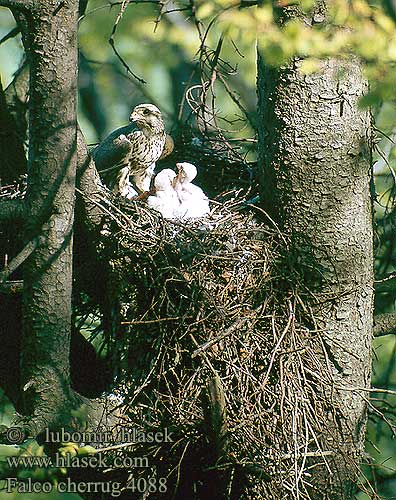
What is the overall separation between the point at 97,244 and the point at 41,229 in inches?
25.3

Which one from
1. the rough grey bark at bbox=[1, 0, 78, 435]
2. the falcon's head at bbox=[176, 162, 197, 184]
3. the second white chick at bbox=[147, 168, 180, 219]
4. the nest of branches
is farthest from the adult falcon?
the rough grey bark at bbox=[1, 0, 78, 435]

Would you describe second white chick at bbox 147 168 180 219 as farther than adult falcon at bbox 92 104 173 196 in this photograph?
No

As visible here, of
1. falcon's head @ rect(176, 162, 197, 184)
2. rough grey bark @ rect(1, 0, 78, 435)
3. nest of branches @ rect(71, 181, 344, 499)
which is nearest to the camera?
rough grey bark @ rect(1, 0, 78, 435)

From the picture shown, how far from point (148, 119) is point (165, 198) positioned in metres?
0.85

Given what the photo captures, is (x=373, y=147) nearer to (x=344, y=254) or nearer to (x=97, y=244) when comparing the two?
(x=344, y=254)

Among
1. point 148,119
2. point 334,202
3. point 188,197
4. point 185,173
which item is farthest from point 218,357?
point 148,119

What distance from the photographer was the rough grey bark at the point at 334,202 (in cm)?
359

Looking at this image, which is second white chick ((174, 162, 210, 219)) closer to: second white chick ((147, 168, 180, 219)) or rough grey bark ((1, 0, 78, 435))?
second white chick ((147, 168, 180, 219))

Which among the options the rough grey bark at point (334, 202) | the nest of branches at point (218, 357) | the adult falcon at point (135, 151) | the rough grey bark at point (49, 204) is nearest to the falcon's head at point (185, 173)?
the adult falcon at point (135, 151)

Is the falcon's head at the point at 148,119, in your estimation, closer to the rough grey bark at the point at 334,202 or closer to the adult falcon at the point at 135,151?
the adult falcon at the point at 135,151

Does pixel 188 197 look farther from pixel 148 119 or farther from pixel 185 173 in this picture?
pixel 148 119

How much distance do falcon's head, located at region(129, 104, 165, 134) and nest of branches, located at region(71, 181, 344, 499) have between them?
1251mm

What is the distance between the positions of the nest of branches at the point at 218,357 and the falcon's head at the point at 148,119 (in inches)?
49.3

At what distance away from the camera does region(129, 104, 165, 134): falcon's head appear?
4969 mm
